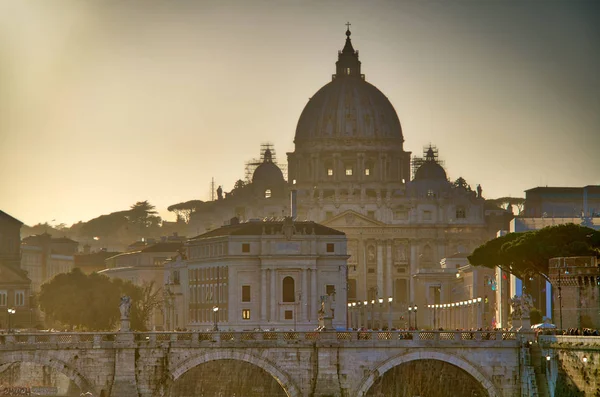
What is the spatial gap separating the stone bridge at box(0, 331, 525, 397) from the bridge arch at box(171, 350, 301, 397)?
0.05 meters

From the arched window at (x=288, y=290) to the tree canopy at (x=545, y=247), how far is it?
40.3 metres

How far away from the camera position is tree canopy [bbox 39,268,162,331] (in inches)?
6388

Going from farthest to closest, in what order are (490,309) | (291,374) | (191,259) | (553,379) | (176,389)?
(191,259), (490,309), (176,389), (291,374), (553,379)

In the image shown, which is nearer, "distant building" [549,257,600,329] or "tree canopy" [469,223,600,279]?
"distant building" [549,257,600,329]

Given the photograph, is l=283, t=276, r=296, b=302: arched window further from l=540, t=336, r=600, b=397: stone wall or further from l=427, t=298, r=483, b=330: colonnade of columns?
l=540, t=336, r=600, b=397: stone wall

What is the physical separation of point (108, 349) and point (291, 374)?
352 inches

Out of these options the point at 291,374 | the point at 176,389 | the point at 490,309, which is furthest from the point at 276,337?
the point at 490,309

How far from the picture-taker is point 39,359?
10638cm

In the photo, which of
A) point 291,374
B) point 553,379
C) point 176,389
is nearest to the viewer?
point 553,379

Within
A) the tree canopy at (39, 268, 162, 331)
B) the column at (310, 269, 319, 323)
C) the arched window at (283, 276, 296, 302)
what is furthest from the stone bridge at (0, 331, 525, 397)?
the arched window at (283, 276, 296, 302)

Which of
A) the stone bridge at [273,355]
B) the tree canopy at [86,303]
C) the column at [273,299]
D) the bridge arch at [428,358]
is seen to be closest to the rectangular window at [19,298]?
the tree canopy at [86,303]

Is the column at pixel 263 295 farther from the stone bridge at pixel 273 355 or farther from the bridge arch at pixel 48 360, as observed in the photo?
the bridge arch at pixel 48 360

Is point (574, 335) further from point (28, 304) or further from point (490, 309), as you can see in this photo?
point (28, 304)

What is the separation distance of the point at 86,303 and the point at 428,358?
64622 mm
